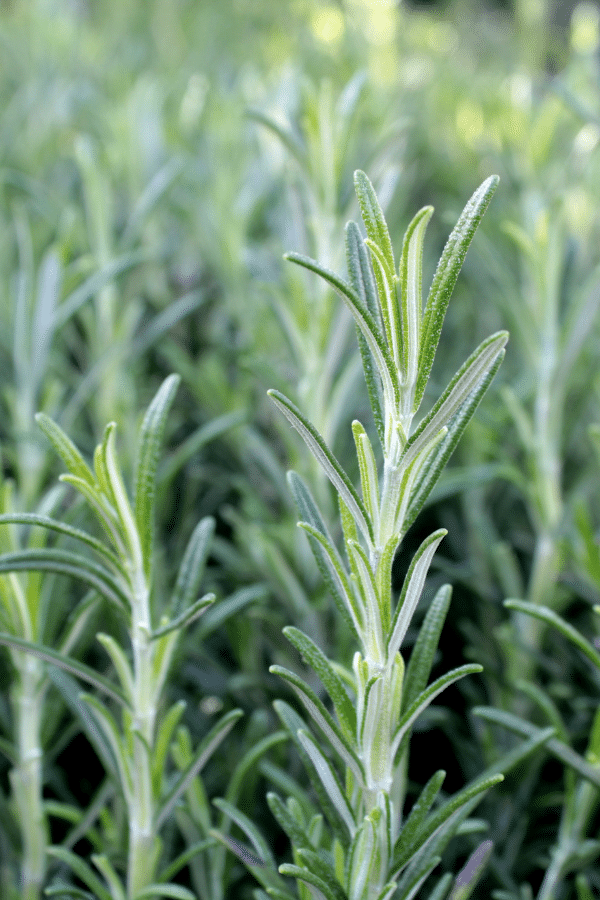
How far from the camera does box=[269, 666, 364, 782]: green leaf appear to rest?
0.47 meters

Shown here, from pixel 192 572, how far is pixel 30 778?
0.23 m

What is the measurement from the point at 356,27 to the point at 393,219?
104 cm

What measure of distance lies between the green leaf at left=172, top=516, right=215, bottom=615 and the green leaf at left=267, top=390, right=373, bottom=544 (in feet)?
0.61

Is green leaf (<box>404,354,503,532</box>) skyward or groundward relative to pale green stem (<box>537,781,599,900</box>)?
skyward

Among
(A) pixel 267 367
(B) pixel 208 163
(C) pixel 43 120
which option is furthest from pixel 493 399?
(C) pixel 43 120

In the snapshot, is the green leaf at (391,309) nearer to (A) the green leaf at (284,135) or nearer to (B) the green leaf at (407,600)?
(B) the green leaf at (407,600)

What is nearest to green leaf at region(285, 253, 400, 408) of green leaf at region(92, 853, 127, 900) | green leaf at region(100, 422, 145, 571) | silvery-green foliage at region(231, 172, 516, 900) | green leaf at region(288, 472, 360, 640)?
silvery-green foliage at region(231, 172, 516, 900)

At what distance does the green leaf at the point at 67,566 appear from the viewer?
0.54 metres

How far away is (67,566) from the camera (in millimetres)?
556

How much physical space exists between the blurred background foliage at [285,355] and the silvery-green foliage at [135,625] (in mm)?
95

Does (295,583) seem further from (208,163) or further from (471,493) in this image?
(208,163)

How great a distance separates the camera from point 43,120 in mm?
1804

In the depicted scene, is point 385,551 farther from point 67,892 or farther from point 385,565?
point 67,892

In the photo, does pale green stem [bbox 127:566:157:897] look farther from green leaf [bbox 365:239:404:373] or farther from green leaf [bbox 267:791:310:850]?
green leaf [bbox 365:239:404:373]
